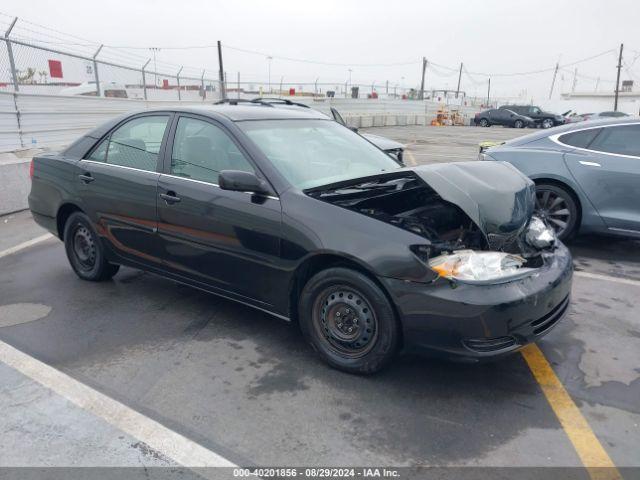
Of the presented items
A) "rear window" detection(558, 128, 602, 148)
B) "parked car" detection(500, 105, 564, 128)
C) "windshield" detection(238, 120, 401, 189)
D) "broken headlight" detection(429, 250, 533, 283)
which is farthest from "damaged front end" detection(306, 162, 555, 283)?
"parked car" detection(500, 105, 564, 128)

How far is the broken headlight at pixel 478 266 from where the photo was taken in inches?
112

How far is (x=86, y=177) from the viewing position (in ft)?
14.8

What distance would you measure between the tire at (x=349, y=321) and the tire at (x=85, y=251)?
2363mm

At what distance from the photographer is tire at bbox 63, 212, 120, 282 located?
4.75 meters

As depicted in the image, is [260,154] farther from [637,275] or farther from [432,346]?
[637,275]

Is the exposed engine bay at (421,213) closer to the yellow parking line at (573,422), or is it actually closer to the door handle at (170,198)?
the yellow parking line at (573,422)

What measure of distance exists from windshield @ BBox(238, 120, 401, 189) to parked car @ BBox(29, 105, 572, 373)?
0.02m

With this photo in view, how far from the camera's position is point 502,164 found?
156 inches

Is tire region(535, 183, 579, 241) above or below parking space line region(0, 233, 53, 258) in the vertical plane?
above

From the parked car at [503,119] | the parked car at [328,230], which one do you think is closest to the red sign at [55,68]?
the parked car at [328,230]

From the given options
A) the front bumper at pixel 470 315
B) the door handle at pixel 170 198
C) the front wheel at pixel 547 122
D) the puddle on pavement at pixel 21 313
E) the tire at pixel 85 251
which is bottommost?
the front wheel at pixel 547 122

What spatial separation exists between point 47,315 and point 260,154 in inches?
87.8

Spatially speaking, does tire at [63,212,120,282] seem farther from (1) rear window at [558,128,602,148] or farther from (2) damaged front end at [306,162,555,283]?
(1) rear window at [558,128,602,148]

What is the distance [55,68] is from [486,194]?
433 inches
